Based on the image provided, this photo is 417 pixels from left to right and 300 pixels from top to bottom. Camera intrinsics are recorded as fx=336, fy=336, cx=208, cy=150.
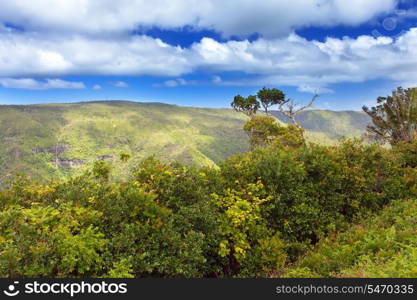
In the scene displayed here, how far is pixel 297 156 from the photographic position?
58.2 ft

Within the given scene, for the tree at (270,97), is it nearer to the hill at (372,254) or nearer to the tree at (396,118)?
the tree at (396,118)

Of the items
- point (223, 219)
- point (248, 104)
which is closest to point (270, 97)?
point (248, 104)

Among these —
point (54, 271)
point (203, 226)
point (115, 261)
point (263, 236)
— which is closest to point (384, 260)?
point (263, 236)

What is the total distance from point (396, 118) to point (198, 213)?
29.4m

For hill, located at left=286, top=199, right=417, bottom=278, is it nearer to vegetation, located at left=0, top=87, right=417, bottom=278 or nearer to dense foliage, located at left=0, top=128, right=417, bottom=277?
vegetation, located at left=0, top=87, right=417, bottom=278

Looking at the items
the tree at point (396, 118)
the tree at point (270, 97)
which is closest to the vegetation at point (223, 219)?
the tree at point (396, 118)

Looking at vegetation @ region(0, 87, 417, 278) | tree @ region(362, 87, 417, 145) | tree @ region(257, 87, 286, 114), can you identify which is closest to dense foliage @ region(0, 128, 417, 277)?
vegetation @ region(0, 87, 417, 278)

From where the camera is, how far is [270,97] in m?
47.6

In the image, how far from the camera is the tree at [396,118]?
32250 mm

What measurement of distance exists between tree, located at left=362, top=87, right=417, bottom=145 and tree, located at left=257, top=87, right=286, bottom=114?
12961 millimetres

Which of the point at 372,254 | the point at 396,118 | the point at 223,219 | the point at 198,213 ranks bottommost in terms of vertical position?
the point at 372,254

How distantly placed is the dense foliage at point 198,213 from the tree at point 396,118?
564 inches

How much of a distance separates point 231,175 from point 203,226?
4.10 meters

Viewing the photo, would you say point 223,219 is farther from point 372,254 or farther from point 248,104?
point 248,104
